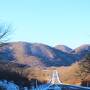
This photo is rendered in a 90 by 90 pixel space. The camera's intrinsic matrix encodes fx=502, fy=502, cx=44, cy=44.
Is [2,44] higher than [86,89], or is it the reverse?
[2,44]

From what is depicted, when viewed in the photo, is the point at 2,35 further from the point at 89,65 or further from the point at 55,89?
the point at 89,65

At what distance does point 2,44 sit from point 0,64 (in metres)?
12.4

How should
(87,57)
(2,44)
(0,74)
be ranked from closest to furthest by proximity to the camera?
(2,44), (0,74), (87,57)

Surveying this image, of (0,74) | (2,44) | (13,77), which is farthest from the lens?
(13,77)

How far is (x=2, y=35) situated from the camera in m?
34.5

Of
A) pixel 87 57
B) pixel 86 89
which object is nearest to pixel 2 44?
pixel 86 89

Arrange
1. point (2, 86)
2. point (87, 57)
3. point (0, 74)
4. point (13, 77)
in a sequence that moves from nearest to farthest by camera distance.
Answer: point (2, 86) → point (0, 74) → point (13, 77) → point (87, 57)

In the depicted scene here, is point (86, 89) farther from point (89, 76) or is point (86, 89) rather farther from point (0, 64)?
point (89, 76)

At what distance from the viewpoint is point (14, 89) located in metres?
29.3

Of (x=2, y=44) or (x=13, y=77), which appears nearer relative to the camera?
(x=2, y=44)

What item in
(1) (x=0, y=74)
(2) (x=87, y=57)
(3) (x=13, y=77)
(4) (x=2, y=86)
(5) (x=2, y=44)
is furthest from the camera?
(2) (x=87, y=57)

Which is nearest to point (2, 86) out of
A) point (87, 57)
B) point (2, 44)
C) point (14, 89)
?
point (14, 89)

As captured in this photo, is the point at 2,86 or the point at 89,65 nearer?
the point at 2,86

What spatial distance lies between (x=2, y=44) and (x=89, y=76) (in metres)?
38.7
